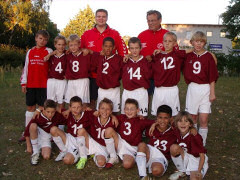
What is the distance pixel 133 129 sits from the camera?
4188 millimetres

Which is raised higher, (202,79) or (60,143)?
(202,79)

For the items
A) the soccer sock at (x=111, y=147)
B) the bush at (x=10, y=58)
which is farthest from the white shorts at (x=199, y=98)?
the bush at (x=10, y=58)

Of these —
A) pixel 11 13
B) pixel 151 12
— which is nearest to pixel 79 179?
pixel 151 12

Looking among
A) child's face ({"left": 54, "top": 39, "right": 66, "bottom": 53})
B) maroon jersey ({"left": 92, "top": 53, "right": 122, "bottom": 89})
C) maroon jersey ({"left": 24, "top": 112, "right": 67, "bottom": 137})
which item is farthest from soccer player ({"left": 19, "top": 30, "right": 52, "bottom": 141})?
maroon jersey ({"left": 92, "top": 53, "right": 122, "bottom": 89})

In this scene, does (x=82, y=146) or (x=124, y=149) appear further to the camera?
(x=82, y=146)

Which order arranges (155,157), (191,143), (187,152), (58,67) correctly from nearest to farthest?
(191,143) < (187,152) < (155,157) < (58,67)

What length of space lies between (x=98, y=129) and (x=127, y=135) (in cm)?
53

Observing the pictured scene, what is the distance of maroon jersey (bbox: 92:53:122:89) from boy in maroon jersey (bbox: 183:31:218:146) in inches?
52.8

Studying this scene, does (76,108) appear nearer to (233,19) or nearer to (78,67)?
(78,67)

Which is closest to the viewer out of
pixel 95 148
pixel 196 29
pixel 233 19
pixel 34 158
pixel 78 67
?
pixel 34 158

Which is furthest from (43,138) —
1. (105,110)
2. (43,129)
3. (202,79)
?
(202,79)

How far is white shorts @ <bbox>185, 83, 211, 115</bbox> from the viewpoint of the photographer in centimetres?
434

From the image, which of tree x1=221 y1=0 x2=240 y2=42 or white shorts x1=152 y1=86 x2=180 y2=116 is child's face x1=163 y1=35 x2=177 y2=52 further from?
tree x1=221 y1=0 x2=240 y2=42

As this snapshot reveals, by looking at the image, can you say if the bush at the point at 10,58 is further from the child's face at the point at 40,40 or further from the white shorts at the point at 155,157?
the white shorts at the point at 155,157
